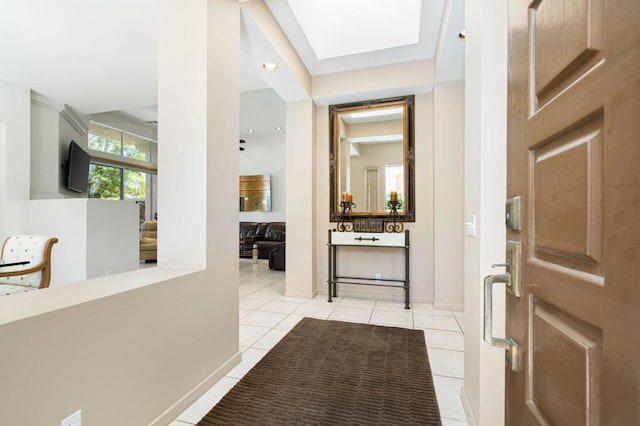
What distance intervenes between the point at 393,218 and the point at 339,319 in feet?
4.88

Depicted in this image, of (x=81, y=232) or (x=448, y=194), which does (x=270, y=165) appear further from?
(x=448, y=194)

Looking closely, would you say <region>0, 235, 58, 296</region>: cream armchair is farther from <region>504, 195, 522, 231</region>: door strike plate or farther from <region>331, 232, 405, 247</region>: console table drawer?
<region>504, 195, 522, 231</region>: door strike plate

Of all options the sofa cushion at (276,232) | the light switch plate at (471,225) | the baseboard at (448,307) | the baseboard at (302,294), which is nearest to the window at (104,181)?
the sofa cushion at (276,232)

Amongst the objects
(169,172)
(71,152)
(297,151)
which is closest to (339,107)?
(297,151)

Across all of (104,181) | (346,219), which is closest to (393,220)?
(346,219)

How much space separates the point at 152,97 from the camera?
4.49 meters

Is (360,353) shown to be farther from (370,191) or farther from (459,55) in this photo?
(459,55)

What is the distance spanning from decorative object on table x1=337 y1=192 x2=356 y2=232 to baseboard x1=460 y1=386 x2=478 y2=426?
242 cm

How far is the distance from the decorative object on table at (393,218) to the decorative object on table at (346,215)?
0.49 m

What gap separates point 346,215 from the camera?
3928 mm

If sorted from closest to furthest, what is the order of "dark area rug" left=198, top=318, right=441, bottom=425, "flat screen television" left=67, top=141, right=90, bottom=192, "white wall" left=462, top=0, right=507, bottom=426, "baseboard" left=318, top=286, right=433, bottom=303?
"white wall" left=462, top=0, right=507, bottom=426, "dark area rug" left=198, top=318, right=441, bottom=425, "baseboard" left=318, top=286, right=433, bottom=303, "flat screen television" left=67, top=141, right=90, bottom=192

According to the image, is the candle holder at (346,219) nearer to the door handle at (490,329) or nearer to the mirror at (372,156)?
the mirror at (372,156)

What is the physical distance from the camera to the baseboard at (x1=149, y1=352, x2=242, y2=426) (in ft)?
4.92

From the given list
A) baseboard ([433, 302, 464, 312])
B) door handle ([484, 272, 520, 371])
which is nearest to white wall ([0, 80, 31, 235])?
door handle ([484, 272, 520, 371])
